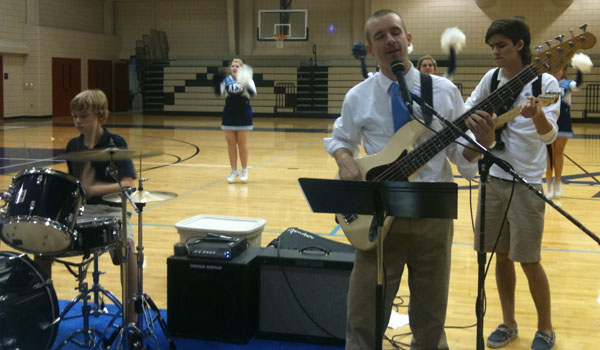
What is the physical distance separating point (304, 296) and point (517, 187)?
1.36m

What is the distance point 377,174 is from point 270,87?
2082 centimetres

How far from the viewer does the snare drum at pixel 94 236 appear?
337 centimetres

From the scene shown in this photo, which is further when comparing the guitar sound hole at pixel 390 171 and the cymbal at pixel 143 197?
the cymbal at pixel 143 197

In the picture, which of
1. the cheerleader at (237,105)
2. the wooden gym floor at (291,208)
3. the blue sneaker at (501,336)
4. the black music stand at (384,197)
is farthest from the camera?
the cheerleader at (237,105)

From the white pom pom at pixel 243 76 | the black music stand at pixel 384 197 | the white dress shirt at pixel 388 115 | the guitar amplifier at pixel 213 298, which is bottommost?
the guitar amplifier at pixel 213 298

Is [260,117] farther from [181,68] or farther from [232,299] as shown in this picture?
[232,299]

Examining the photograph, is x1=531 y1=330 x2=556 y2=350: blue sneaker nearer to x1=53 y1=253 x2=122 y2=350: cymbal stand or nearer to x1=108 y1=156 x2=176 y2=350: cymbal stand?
x1=108 y1=156 x2=176 y2=350: cymbal stand

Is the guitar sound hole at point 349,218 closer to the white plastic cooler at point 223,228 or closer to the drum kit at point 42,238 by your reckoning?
the drum kit at point 42,238

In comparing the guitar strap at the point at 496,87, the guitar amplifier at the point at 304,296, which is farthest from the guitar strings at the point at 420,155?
the guitar amplifier at the point at 304,296

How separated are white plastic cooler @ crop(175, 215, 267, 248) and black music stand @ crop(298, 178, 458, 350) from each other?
2108mm

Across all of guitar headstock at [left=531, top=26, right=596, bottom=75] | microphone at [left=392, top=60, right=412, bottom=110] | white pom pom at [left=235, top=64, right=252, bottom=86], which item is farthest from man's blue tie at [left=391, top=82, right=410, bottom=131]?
white pom pom at [left=235, top=64, right=252, bottom=86]

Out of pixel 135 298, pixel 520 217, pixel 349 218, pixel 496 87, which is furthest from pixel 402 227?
pixel 135 298

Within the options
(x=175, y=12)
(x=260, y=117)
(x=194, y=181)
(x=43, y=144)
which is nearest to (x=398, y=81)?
(x=194, y=181)

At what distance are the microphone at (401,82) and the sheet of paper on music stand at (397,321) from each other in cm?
191
